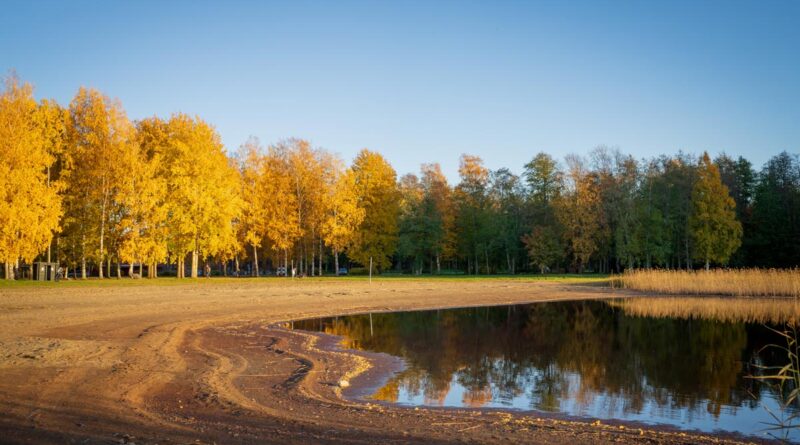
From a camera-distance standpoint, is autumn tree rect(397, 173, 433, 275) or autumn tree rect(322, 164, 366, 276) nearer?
autumn tree rect(322, 164, 366, 276)

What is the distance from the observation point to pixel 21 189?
111 ft

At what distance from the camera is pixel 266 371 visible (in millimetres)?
14445

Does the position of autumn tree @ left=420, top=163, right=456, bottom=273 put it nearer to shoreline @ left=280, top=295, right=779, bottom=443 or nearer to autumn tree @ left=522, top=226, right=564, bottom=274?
autumn tree @ left=522, top=226, right=564, bottom=274

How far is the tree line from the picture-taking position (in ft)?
134

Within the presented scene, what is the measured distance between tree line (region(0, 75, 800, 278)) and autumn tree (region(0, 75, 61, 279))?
9cm

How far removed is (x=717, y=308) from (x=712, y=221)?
30034 mm

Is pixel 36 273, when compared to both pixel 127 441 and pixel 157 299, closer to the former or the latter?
pixel 157 299

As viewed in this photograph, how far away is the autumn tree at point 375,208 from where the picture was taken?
206 feet

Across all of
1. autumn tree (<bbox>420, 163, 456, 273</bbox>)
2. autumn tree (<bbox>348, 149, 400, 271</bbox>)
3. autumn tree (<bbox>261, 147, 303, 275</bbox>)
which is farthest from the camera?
autumn tree (<bbox>420, 163, 456, 273</bbox>)

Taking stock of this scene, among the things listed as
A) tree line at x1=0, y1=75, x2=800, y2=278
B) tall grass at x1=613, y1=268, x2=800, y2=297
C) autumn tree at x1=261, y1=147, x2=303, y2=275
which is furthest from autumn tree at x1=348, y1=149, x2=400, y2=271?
tall grass at x1=613, y1=268, x2=800, y2=297

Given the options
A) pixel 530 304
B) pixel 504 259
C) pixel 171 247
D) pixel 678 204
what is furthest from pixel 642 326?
pixel 504 259

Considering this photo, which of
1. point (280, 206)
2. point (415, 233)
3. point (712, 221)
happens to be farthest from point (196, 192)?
point (712, 221)

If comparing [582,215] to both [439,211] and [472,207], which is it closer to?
[472,207]

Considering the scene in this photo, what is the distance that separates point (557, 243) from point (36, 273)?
5074 cm
